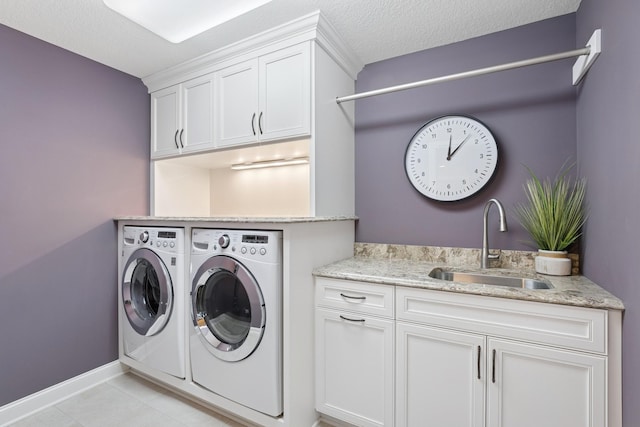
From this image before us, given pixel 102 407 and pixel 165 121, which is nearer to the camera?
pixel 102 407

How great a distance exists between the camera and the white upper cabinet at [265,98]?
1.86m

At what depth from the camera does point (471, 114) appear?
6.36 ft

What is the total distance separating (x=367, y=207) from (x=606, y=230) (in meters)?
1.35

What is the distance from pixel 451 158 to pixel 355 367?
143 centimetres

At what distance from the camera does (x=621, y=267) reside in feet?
3.65

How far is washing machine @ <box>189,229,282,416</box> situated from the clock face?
112 cm

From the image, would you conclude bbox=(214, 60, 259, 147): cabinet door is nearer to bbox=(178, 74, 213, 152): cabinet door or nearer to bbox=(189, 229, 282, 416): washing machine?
bbox=(178, 74, 213, 152): cabinet door

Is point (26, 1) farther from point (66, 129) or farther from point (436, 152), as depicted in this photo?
point (436, 152)

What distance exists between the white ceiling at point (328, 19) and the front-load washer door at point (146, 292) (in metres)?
1.45

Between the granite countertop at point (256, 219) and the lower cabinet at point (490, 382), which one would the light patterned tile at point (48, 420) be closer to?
the granite countertop at point (256, 219)

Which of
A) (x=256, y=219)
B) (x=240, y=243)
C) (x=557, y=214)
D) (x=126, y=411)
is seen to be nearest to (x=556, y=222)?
(x=557, y=214)

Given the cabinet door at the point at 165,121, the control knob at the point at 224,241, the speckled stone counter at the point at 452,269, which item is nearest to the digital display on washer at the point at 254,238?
the control knob at the point at 224,241

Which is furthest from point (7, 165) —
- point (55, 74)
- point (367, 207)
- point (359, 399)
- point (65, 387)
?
point (359, 399)

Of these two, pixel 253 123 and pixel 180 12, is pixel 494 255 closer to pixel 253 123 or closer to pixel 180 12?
pixel 253 123
